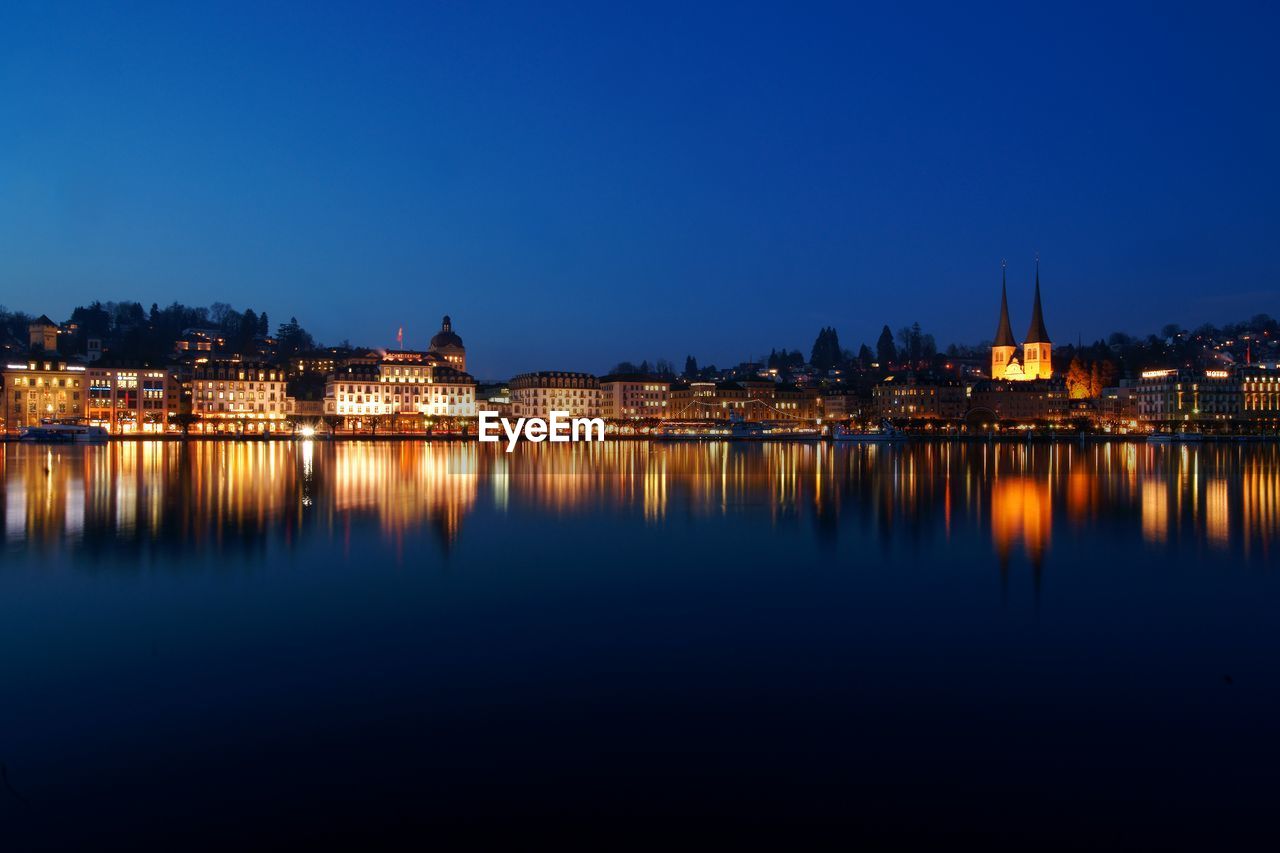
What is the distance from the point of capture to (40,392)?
263 ft

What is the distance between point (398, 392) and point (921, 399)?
2411 inches

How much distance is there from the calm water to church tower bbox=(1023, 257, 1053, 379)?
11348 centimetres

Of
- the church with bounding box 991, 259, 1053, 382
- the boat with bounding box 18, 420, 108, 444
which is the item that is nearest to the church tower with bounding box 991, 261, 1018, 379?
the church with bounding box 991, 259, 1053, 382

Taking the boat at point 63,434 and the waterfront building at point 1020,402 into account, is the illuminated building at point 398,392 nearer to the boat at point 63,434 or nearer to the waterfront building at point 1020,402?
the boat at point 63,434

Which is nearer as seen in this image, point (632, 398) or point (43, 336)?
point (43, 336)

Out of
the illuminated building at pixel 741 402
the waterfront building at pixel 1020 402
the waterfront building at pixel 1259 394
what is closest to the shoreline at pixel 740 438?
the waterfront building at pixel 1020 402

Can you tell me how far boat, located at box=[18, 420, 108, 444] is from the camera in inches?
2785

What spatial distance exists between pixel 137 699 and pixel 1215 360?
512ft

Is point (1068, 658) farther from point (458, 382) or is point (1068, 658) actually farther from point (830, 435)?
point (458, 382)

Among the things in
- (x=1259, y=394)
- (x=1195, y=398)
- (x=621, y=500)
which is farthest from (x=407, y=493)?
(x=1259, y=394)

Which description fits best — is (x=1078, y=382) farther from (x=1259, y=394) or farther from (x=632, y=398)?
Answer: (x=632, y=398)

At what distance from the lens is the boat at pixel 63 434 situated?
232 ft

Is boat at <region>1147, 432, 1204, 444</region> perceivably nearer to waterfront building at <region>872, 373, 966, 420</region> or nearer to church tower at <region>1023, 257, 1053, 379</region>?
waterfront building at <region>872, 373, 966, 420</region>

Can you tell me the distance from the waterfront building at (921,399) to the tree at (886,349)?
49039mm
